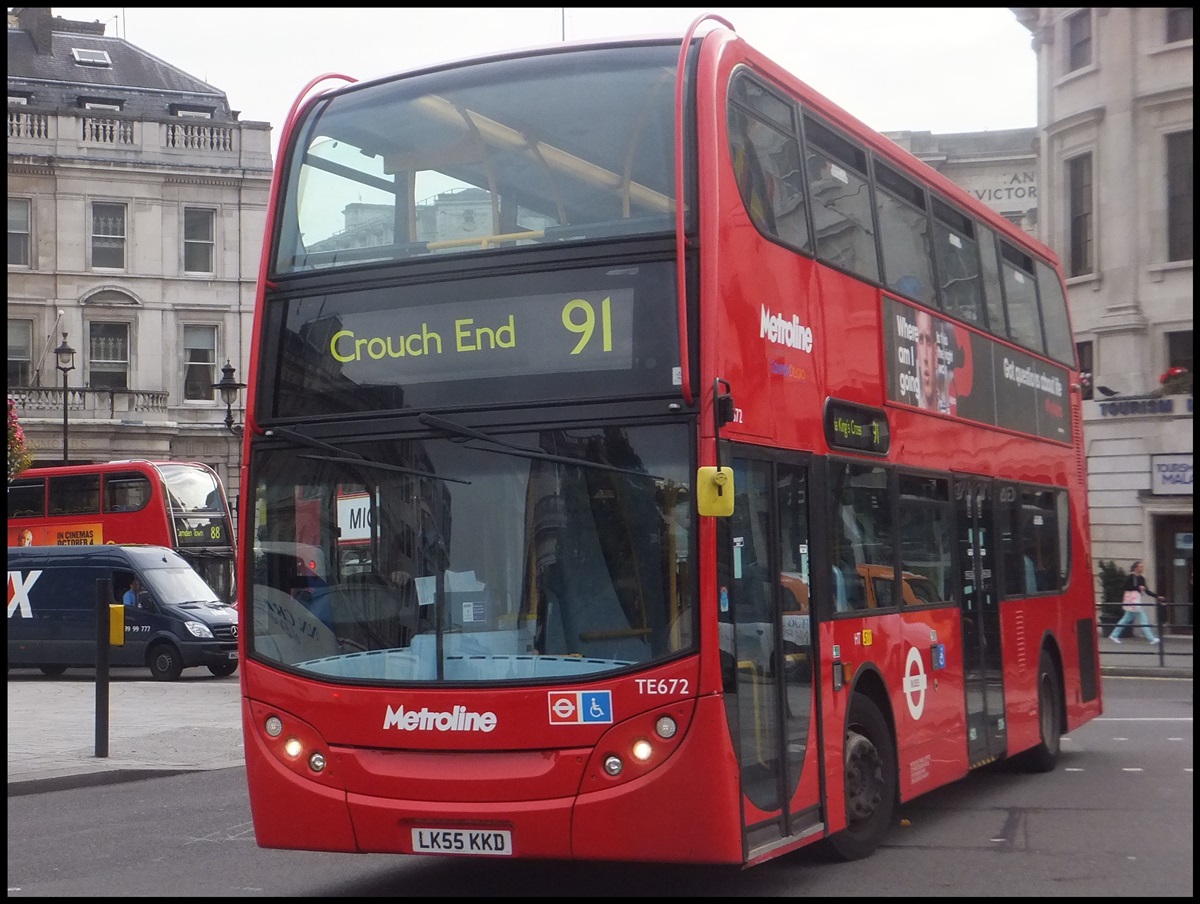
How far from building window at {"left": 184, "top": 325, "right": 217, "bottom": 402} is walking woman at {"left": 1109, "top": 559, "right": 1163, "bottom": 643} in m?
30.4

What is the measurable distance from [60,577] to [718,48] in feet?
78.1

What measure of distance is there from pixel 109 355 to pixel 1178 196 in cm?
3207

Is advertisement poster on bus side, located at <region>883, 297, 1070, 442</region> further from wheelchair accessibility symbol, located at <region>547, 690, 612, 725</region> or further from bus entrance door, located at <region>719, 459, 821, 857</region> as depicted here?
wheelchair accessibility symbol, located at <region>547, 690, 612, 725</region>

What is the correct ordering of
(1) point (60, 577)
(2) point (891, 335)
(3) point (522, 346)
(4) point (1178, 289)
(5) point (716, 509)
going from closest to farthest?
(5) point (716, 509), (3) point (522, 346), (2) point (891, 335), (1) point (60, 577), (4) point (1178, 289)

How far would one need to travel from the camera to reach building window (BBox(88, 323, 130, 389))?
168ft

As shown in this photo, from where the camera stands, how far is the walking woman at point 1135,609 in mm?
27922

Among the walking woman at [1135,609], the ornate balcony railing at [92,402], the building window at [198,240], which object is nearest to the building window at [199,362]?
the ornate balcony railing at [92,402]

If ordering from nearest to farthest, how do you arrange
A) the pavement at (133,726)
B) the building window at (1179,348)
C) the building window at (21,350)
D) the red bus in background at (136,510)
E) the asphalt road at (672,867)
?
the asphalt road at (672,867), the pavement at (133,726), the building window at (1179,348), the red bus in background at (136,510), the building window at (21,350)

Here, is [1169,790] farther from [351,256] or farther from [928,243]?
[351,256]

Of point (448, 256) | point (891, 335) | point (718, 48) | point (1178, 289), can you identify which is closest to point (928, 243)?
point (891, 335)

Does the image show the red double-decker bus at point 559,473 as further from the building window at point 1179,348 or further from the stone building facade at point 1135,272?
the building window at point 1179,348

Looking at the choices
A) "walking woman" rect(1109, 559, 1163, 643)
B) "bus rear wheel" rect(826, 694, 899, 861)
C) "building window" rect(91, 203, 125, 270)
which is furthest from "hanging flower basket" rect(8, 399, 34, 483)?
"building window" rect(91, 203, 125, 270)

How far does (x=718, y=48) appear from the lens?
812cm

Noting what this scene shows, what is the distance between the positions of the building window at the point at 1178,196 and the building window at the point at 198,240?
29.9 metres
